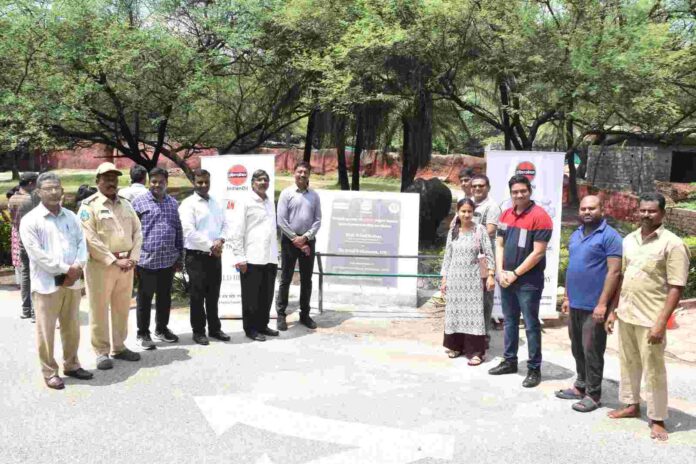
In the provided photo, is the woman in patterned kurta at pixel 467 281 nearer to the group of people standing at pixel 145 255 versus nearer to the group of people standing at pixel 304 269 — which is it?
the group of people standing at pixel 304 269

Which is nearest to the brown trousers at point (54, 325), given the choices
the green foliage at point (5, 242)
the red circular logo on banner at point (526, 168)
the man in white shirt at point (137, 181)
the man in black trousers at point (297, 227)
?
the man in white shirt at point (137, 181)

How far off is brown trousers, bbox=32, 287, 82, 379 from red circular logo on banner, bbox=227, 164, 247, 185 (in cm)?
260

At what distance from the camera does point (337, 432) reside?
4.18 metres

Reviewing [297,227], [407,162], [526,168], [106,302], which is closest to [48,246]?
[106,302]

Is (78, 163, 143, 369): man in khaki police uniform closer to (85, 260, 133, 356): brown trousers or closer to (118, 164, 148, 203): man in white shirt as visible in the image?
(85, 260, 133, 356): brown trousers

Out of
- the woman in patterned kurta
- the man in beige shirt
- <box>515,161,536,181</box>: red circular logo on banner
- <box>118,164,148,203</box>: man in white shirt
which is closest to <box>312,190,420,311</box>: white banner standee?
<box>515,161,536,181</box>: red circular logo on banner

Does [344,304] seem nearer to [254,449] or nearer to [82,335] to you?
[82,335]

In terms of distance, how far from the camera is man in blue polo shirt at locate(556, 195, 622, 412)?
14.4 feet

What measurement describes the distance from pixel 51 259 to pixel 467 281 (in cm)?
352

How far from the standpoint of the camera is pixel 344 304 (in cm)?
802

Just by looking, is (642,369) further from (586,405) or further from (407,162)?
(407,162)

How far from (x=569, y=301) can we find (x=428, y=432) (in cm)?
151

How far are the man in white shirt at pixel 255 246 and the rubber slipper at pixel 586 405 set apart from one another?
3068 mm

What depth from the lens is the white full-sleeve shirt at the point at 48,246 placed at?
4.72 m
